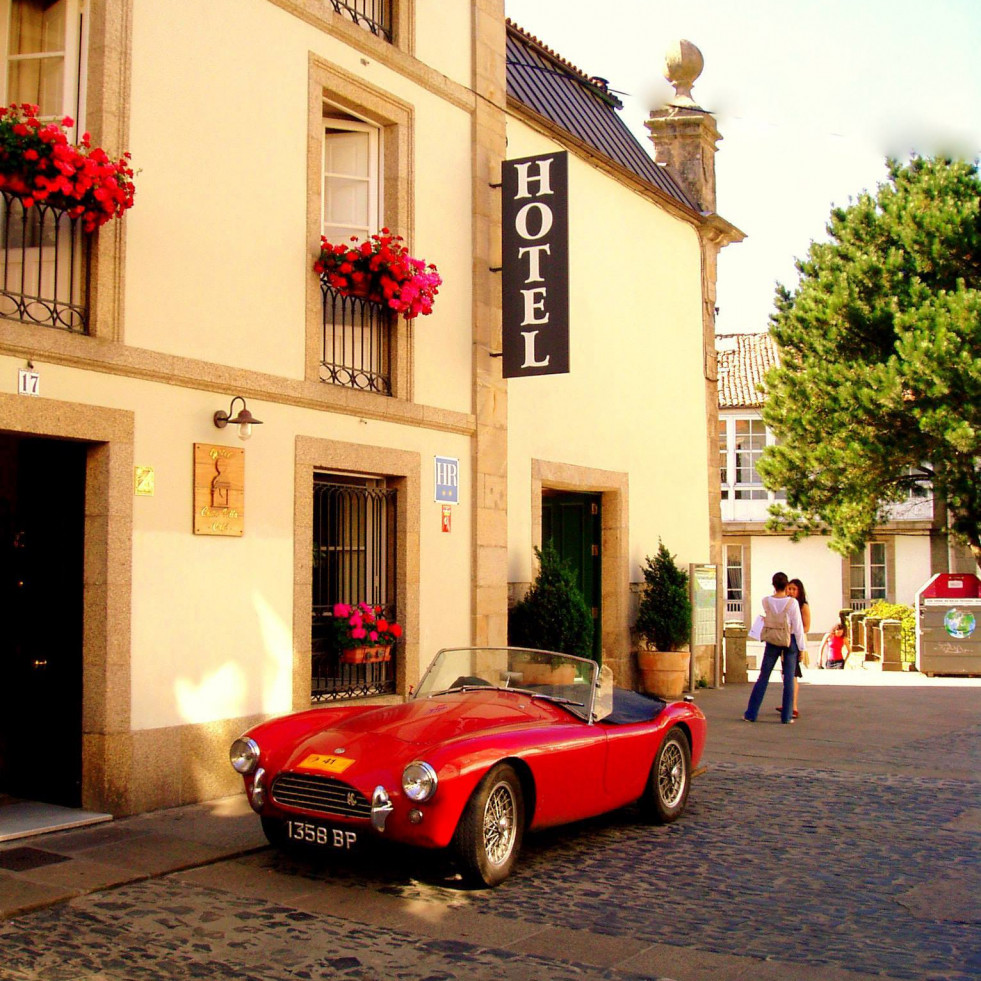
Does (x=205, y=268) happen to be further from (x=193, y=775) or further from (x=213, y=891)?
(x=213, y=891)

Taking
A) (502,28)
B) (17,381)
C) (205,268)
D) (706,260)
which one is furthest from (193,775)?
(706,260)

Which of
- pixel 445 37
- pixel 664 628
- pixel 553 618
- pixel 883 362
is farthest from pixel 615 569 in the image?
pixel 883 362

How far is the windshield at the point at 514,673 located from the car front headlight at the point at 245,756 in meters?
1.38

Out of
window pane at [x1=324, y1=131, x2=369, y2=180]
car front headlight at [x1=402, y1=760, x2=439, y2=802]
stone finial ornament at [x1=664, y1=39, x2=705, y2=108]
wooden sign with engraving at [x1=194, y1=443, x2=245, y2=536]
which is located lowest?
car front headlight at [x1=402, y1=760, x2=439, y2=802]

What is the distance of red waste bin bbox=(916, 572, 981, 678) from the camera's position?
67.0ft

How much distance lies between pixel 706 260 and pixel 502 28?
244 inches

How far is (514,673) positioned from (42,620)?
10.8 ft

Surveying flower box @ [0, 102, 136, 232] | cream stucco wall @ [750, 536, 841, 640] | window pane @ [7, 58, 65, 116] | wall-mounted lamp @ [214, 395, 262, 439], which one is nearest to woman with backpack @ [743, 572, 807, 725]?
wall-mounted lamp @ [214, 395, 262, 439]

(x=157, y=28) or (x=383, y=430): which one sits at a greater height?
(x=157, y=28)

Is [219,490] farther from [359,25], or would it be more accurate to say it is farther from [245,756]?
[359,25]

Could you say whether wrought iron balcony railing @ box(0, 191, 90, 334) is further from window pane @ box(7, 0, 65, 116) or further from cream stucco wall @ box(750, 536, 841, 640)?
cream stucco wall @ box(750, 536, 841, 640)

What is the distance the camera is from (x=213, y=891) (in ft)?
20.2

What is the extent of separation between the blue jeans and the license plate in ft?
25.0

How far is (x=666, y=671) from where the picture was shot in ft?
→ 48.9
